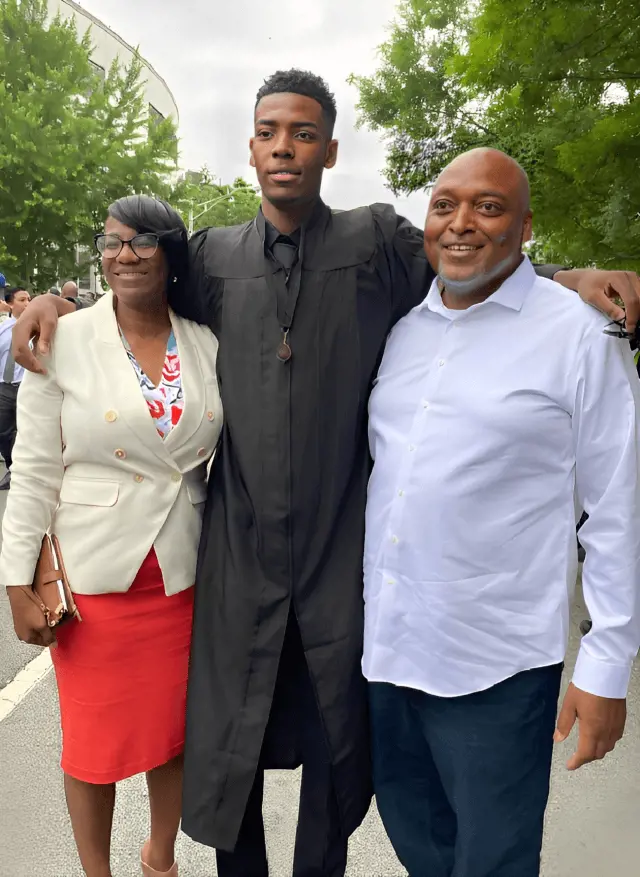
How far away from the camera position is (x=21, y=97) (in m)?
18.4

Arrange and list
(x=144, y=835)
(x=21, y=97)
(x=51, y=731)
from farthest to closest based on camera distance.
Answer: (x=21, y=97)
(x=51, y=731)
(x=144, y=835)

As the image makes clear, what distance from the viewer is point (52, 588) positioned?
6.84 ft

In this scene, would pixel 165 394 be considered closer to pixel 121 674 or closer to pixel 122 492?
pixel 122 492

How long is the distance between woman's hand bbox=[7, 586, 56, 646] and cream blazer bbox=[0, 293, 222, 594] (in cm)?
5

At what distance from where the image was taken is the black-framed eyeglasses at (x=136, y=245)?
81.9 inches

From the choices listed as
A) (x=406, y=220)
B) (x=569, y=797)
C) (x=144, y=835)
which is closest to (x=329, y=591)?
(x=406, y=220)

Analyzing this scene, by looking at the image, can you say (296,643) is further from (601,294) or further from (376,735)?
(601,294)

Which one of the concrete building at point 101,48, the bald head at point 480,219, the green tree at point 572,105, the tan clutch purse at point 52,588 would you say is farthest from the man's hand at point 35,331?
the concrete building at point 101,48

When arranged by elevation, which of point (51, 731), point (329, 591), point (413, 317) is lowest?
point (51, 731)

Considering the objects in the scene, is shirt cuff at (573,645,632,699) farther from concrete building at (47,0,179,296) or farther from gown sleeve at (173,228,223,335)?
concrete building at (47,0,179,296)

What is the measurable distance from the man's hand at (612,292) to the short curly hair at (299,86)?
82 centimetres

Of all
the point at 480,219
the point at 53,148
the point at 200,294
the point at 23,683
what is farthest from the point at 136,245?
the point at 53,148

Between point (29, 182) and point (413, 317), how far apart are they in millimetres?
18861

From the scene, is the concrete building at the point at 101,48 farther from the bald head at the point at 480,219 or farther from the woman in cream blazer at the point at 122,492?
the bald head at the point at 480,219
